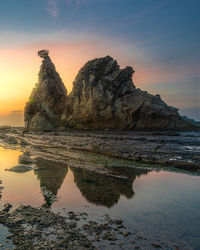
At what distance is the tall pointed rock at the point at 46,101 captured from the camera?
3024 inches

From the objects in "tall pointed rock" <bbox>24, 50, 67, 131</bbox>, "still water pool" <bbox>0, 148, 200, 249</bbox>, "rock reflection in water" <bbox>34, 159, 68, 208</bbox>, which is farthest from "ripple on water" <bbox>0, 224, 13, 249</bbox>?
"tall pointed rock" <bbox>24, 50, 67, 131</bbox>

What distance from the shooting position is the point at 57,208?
10.4m

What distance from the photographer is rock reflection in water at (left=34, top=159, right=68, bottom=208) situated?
1206cm

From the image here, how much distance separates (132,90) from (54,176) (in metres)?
51.3

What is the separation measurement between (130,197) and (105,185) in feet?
8.30

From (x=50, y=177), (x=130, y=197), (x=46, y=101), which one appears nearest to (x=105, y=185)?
(x=130, y=197)

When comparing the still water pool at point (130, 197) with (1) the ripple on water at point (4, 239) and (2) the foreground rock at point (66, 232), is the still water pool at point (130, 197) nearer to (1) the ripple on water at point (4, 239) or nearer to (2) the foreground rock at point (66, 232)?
(2) the foreground rock at point (66, 232)

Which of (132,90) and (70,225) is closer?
(70,225)

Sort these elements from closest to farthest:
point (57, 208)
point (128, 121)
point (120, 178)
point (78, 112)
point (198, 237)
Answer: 1. point (198, 237)
2. point (57, 208)
3. point (120, 178)
4. point (128, 121)
5. point (78, 112)

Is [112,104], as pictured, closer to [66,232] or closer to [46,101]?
[46,101]

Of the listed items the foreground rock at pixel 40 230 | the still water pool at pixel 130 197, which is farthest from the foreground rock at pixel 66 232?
the still water pool at pixel 130 197

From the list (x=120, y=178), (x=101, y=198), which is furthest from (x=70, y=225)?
(x=120, y=178)

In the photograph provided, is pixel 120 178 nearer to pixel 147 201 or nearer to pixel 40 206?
pixel 147 201

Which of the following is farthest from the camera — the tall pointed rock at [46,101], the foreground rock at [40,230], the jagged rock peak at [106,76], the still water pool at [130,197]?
the tall pointed rock at [46,101]
